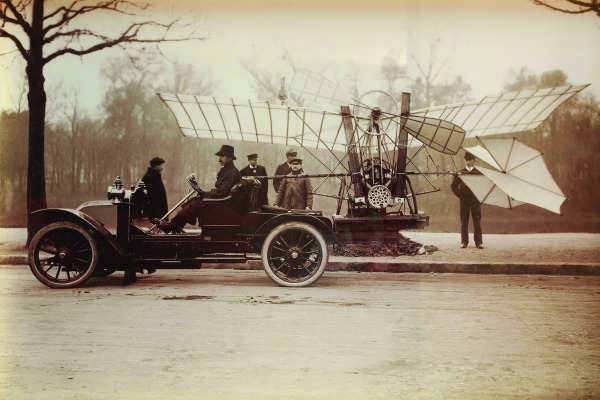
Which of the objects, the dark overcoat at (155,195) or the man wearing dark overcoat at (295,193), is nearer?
the dark overcoat at (155,195)

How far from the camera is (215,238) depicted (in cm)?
550

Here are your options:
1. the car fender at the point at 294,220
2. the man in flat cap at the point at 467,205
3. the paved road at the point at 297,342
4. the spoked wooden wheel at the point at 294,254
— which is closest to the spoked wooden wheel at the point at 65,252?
the paved road at the point at 297,342

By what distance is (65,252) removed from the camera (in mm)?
5227

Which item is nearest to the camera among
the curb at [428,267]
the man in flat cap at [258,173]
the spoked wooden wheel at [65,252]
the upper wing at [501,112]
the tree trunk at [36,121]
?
the spoked wooden wheel at [65,252]

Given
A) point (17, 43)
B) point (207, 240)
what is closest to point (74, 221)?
point (207, 240)

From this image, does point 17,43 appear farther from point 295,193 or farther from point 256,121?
point 295,193

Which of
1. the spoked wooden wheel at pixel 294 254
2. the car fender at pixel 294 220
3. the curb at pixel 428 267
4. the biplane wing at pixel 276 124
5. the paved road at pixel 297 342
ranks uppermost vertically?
the biplane wing at pixel 276 124

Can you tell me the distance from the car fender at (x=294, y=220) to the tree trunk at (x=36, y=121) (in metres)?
2.34

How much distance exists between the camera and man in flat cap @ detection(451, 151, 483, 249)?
605 cm

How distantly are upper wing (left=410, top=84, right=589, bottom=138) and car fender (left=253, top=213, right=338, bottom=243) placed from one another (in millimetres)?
1510

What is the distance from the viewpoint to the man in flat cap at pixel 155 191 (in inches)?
221

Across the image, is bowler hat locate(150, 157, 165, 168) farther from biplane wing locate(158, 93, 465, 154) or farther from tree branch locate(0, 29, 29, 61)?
tree branch locate(0, 29, 29, 61)

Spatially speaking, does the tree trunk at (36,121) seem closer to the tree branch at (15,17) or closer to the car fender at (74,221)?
the tree branch at (15,17)

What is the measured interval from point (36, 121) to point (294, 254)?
3.25 m
